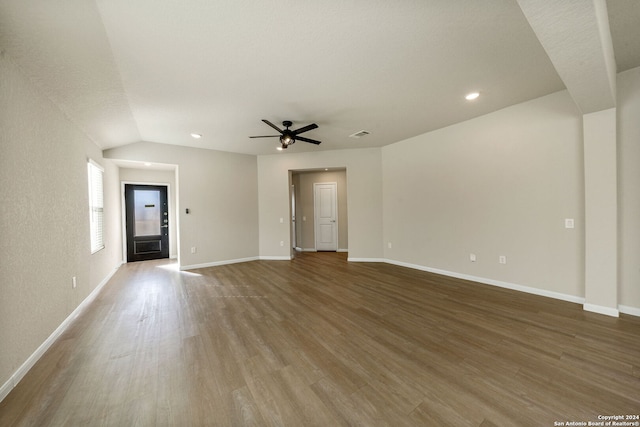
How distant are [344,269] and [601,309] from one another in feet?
11.6

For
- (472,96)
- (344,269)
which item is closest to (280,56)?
(472,96)

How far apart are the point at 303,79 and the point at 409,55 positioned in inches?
43.3

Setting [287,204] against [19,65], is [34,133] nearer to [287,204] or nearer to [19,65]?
[19,65]

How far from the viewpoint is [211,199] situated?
17.9 ft

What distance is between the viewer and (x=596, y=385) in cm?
162

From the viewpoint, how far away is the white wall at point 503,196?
303cm

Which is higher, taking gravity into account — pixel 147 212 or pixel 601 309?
pixel 147 212

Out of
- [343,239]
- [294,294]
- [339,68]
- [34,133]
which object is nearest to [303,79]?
[339,68]

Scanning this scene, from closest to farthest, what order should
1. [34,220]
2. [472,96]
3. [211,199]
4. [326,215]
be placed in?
[34,220], [472,96], [211,199], [326,215]

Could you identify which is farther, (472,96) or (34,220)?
(472,96)

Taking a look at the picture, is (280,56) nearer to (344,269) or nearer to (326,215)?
(344,269)

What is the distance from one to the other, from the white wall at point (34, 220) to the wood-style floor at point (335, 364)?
273 mm

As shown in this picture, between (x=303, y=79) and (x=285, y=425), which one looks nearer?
(x=285, y=425)

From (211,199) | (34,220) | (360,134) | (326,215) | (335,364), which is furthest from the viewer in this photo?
(326,215)
